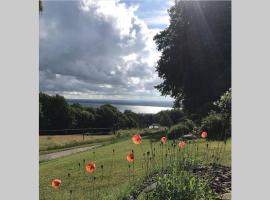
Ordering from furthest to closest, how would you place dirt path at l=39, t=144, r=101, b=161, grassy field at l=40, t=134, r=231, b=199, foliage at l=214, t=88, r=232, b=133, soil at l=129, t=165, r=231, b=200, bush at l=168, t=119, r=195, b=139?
bush at l=168, t=119, r=195, b=139
dirt path at l=39, t=144, r=101, b=161
foliage at l=214, t=88, r=232, b=133
grassy field at l=40, t=134, r=231, b=199
soil at l=129, t=165, r=231, b=200

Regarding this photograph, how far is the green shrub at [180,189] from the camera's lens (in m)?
5.12

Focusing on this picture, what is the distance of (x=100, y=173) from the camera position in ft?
26.6

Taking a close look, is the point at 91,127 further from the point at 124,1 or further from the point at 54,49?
the point at 124,1

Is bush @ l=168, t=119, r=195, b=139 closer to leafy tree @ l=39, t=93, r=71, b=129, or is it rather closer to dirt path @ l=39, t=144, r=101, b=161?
dirt path @ l=39, t=144, r=101, b=161

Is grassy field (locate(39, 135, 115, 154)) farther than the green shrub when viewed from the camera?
Yes

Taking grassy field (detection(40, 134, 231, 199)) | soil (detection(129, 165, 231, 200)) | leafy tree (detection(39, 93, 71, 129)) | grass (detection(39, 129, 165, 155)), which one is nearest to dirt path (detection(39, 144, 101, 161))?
grass (detection(39, 129, 165, 155))

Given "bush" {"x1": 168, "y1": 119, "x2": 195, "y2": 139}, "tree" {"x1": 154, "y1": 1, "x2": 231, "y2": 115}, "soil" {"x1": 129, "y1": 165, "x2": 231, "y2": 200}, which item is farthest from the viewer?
"tree" {"x1": 154, "y1": 1, "x2": 231, "y2": 115}

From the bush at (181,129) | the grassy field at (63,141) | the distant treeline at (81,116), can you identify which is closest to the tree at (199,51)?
the bush at (181,129)

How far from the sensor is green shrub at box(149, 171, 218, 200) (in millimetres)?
5121

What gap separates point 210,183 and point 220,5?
357 inches

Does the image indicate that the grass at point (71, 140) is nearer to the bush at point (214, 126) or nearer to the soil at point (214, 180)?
the bush at point (214, 126)

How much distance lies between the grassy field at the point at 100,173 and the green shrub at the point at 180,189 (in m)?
0.71

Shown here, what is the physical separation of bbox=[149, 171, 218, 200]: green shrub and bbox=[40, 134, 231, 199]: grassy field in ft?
2.33

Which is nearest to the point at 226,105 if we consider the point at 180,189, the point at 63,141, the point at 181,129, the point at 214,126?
the point at 214,126
